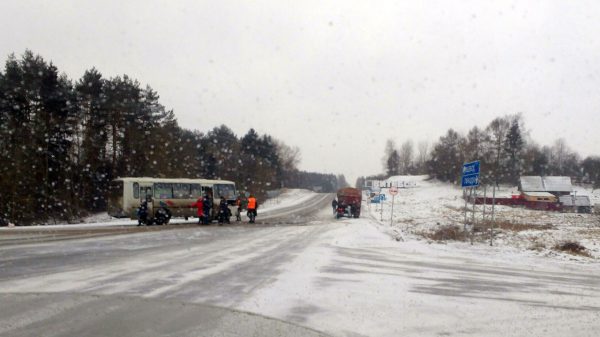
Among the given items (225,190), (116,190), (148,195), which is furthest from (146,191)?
(225,190)

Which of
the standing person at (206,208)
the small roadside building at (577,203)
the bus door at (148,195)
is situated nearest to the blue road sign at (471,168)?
the standing person at (206,208)

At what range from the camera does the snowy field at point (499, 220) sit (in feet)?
62.5

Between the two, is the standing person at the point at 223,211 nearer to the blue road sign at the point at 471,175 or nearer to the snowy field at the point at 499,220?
the snowy field at the point at 499,220

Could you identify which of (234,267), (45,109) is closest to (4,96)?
(45,109)

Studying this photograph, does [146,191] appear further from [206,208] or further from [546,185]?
[546,185]

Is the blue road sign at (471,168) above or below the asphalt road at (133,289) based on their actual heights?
above

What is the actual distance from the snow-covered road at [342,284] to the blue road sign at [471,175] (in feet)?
7.94

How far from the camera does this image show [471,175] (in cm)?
1712

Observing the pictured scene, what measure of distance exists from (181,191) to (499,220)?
81.3ft

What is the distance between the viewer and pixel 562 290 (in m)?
9.04

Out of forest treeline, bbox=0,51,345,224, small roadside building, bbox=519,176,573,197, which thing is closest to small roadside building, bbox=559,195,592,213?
small roadside building, bbox=519,176,573,197

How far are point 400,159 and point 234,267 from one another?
17549 centimetres

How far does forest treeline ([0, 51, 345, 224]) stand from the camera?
138ft

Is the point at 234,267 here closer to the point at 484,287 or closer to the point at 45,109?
the point at 484,287
